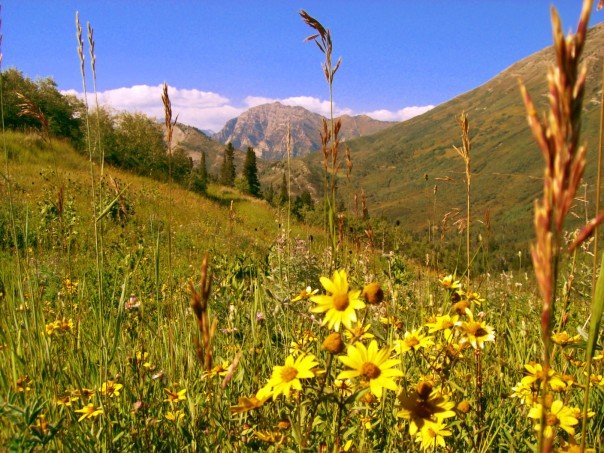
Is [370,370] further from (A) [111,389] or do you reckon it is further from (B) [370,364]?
(A) [111,389]

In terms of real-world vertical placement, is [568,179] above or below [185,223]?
above

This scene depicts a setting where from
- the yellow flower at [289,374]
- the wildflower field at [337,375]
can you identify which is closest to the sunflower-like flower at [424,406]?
the wildflower field at [337,375]

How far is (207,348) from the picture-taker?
855mm

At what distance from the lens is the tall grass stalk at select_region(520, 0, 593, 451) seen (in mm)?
555

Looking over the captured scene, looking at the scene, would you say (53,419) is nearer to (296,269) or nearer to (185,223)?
(296,269)

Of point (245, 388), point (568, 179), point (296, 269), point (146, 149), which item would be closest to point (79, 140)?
point (146, 149)

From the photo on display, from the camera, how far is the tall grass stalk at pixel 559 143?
0.56m

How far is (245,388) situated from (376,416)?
0.60 m

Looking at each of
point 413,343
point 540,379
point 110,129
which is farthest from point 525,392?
point 110,129

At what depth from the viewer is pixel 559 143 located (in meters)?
0.55

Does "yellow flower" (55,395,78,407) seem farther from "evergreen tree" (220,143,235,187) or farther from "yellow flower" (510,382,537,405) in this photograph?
"evergreen tree" (220,143,235,187)

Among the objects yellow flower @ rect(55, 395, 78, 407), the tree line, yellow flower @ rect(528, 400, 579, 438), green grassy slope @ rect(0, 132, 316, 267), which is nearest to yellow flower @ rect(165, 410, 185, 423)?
yellow flower @ rect(55, 395, 78, 407)

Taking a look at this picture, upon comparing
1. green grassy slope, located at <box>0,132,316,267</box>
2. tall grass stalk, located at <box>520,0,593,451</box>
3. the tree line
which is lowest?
green grassy slope, located at <box>0,132,316,267</box>

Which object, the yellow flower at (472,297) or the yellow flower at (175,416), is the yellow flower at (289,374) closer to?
the yellow flower at (175,416)
